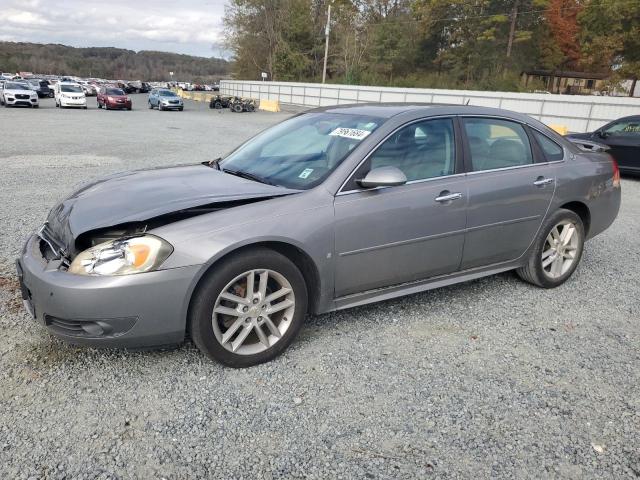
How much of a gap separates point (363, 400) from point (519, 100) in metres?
26.1

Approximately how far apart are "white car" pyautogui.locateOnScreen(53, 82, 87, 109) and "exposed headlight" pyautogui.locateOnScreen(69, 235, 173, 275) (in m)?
32.1

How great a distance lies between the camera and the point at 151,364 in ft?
10.1

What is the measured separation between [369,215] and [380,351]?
895 mm

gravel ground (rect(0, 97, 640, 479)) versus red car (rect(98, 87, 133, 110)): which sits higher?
red car (rect(98, 87, 133, 110))

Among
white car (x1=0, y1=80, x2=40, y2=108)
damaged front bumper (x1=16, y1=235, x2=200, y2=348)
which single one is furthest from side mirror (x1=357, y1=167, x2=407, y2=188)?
white car (x1=0, y1=80, x2=40, y2=108)

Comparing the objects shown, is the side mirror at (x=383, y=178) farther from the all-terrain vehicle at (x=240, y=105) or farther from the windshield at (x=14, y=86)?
the all-terrain vehicle at (x=240, y=105)

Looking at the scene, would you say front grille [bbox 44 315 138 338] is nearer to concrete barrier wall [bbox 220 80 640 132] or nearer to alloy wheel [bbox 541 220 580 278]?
alloy wheel [bbox 541 220 580 278]

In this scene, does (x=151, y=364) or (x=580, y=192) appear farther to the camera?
(x=580, y=192)

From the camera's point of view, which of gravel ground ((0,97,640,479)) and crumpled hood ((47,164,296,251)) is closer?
gravel ground ((0,97,640,479))

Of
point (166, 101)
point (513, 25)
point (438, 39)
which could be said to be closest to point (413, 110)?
point (166, 101)

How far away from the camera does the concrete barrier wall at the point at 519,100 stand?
2194cm

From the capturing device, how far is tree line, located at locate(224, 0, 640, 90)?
38.3m

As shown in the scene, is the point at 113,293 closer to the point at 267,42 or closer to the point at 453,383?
the point at 453,383

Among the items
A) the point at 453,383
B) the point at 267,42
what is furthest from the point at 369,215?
the point at 267,42
